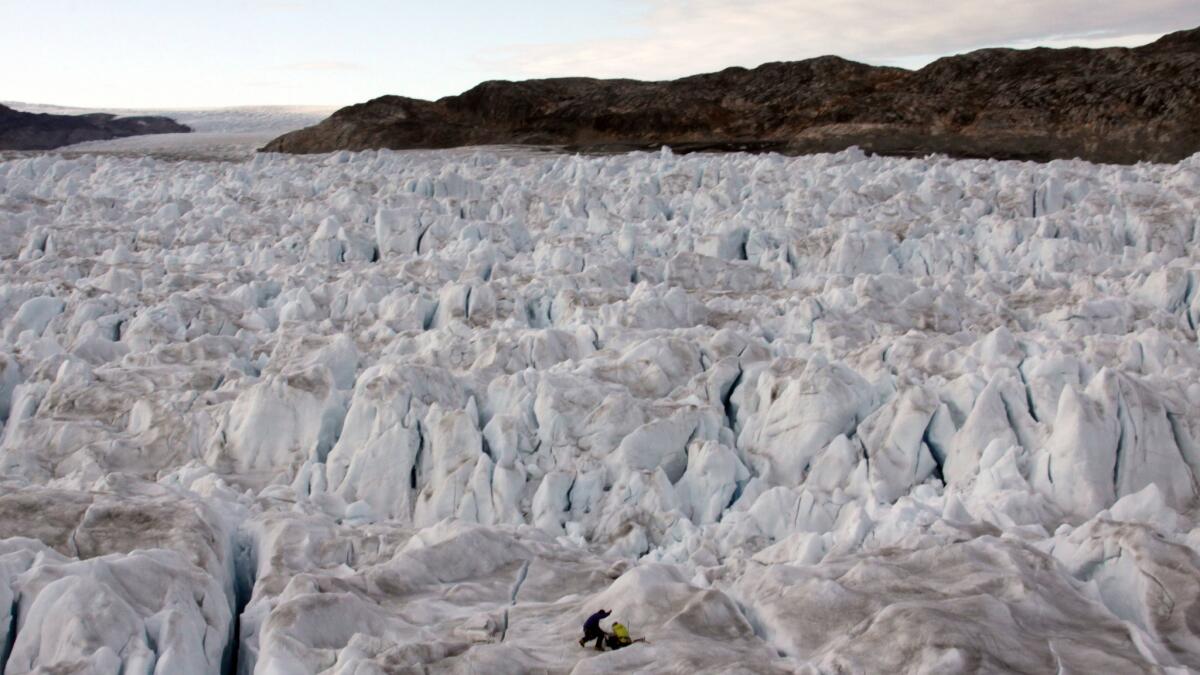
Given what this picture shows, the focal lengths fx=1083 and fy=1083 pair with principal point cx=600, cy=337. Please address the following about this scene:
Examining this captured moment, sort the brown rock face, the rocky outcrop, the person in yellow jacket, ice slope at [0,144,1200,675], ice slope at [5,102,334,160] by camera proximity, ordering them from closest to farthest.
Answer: the person in yellow jacket < ice slope at [0,144,1200,675] < the brown rock face < ice slope at [5,102,334,160] < the rocky outcrop

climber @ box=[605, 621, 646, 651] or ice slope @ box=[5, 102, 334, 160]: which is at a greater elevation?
ice slope @ box=[5, 102, 334, 160]

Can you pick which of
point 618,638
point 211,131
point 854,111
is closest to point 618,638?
point 618,638

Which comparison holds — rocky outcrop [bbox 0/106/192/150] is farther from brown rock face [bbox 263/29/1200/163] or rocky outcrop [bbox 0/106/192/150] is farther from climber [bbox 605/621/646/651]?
climber [bbox 605/621/646/651]

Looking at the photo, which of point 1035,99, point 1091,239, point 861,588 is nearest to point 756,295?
point 1091,239

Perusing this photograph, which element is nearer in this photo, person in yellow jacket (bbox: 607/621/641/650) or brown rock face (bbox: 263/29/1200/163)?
person in yellow jacket (bbox: 607/621/641/650)

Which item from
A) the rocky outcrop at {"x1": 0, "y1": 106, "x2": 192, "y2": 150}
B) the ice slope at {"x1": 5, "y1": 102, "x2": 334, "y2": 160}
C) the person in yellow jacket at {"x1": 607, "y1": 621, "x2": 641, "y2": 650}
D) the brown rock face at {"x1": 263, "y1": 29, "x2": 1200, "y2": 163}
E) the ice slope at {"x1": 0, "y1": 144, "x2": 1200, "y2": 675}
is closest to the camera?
the person in yellow jacket at {"x1": 607, "y1": 621, "x2": 641, "y2": 650}

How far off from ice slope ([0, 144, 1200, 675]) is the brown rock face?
14.2m

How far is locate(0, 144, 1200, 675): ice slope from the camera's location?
445 cm

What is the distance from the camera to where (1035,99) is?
30.9 meters

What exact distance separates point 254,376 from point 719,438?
416cm

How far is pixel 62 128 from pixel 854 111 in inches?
1260

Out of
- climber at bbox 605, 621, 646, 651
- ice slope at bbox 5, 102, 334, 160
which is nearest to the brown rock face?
ice slope at bbox 5, 102, 334, 160

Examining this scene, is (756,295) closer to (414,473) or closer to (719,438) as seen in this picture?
(719,438)

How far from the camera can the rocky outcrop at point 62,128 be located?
42.7 meters
